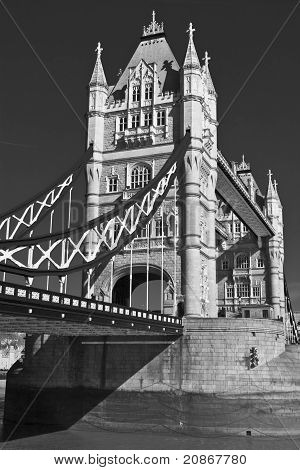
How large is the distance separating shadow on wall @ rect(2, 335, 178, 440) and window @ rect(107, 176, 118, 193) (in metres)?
14.7

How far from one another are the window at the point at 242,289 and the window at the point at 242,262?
2365mm

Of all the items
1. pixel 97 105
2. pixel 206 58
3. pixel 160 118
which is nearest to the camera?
pixel 160 118

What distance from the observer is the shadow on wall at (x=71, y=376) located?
1575 inches

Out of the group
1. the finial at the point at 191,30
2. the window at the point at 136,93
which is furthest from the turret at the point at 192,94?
the window at the point at 136,93

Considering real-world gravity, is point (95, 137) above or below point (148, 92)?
below

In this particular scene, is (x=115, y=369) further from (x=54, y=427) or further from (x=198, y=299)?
(x=198, y=299)

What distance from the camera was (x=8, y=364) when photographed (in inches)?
4038

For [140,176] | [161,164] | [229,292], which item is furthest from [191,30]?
[229,292]

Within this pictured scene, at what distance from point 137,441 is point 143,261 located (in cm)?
1695

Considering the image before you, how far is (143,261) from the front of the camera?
47844mm

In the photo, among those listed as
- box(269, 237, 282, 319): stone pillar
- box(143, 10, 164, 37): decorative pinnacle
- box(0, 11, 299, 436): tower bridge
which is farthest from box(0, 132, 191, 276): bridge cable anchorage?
box(269, 237, 282, 319): stone pillar

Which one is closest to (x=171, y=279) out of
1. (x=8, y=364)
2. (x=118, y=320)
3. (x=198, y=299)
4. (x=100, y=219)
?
(x=198, y=299)

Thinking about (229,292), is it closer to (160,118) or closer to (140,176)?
(140,176)

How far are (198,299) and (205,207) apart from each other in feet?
31.5
